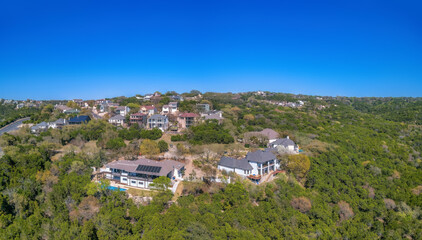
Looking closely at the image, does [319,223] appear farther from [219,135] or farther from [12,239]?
[12,239]

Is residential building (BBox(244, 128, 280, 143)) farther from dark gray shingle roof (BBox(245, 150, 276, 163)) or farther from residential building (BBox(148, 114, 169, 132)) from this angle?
residential building (BBox(148, 114, 169, 132))

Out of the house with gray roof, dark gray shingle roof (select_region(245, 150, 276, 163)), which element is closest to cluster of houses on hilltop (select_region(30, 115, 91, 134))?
the house with gray roof

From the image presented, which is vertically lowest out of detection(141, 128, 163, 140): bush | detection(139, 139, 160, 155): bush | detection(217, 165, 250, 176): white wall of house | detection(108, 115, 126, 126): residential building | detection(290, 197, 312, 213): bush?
detection(290, 197, 312, 213): bush

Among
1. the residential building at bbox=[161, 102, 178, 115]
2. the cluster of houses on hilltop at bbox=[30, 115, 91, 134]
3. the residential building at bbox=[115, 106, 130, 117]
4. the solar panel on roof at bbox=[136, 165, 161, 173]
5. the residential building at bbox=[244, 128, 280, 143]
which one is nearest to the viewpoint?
the solar panel on roof at bbox=[136, 165, 161, 173]

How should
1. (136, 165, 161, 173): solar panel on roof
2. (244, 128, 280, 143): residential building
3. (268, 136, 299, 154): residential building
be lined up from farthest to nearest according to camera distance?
1. (244, 128, 280, 143): residential building
2. (268, 136, 299, 154): residential building
3. (136, 165, 161, 173): solar panel on roof

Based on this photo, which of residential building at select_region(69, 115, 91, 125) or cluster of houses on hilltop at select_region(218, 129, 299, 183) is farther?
residential building at select_region(69, 115, 91, 125)

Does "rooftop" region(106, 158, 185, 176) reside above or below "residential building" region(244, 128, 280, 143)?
below
